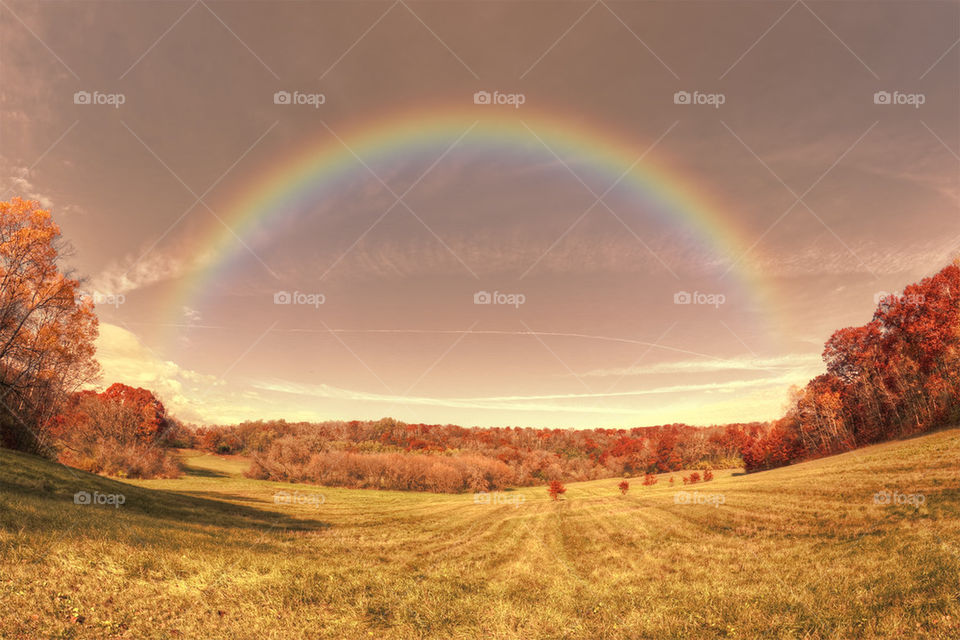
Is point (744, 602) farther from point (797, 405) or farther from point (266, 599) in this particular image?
point (797, 405)

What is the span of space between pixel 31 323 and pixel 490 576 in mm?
41000

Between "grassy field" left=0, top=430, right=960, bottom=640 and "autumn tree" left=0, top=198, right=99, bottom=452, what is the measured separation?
18797mm

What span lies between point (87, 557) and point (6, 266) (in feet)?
112

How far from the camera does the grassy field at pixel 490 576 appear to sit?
7.14m

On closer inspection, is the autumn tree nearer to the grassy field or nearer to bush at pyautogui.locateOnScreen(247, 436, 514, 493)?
the grassy field

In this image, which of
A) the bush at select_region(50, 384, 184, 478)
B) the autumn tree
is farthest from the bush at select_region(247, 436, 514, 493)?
the autumn tree

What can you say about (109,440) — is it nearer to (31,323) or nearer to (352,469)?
(31,323)

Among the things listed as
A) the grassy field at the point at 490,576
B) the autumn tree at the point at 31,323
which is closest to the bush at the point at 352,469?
the autumn tree at the point at 31,323

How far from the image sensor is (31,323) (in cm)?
2923

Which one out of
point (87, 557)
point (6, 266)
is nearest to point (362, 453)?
point (6, 266)

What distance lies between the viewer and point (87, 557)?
8.82m

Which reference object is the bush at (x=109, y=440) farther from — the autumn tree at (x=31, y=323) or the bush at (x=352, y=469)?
the bush at (x=352, y=469)

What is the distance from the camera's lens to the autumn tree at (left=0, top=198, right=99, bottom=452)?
2786 cm

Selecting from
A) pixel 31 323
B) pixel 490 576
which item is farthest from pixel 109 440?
pixel 490 576
